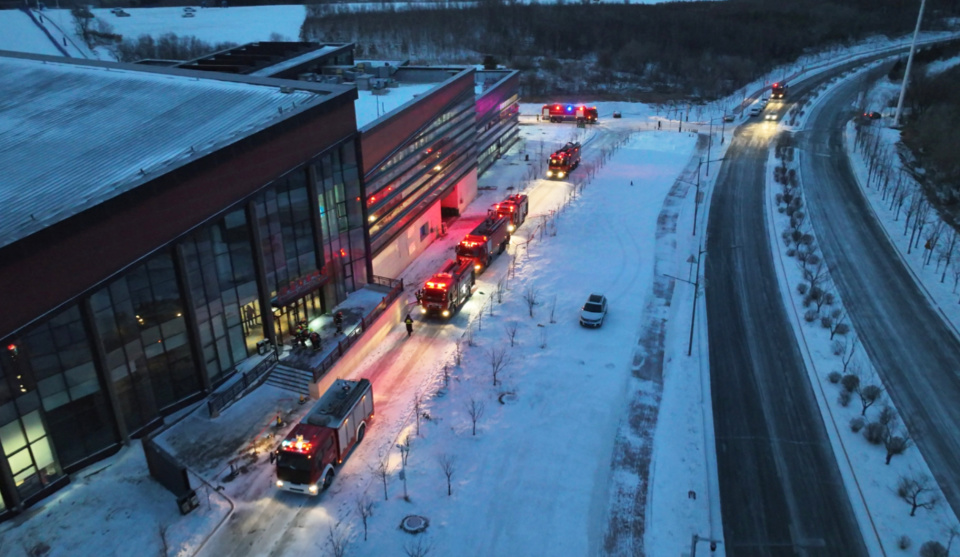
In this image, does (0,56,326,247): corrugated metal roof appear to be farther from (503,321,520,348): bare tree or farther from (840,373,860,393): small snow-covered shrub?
(840,373,860,393): small snow-covered shrub

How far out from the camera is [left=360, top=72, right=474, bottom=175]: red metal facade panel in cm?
4284

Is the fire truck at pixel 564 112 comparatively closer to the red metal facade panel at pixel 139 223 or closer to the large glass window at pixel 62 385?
the red metal facade panel at pixel 139 223

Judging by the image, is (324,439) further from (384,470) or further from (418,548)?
(418,548)

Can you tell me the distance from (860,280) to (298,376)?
38.6m

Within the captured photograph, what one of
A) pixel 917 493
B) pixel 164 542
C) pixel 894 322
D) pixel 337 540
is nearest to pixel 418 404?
pixel 337 540

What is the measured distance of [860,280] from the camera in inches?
1848

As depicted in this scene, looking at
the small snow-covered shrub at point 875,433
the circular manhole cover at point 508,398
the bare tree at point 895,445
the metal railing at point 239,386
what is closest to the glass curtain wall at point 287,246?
the metal railing at point 239,386

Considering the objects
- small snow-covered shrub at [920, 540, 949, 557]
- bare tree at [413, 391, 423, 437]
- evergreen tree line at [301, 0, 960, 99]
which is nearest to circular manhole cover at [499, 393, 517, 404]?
bare tree at [413, 391, 423, 437]

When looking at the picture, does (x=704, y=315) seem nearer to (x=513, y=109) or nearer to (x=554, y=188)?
(x=554, y=188)

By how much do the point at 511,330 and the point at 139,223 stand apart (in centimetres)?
2130

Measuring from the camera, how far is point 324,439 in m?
27.6

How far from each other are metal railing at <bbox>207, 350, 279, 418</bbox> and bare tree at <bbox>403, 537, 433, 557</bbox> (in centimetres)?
1286

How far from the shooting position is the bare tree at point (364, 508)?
2595 centimetres

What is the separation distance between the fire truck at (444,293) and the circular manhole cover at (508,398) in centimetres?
908
